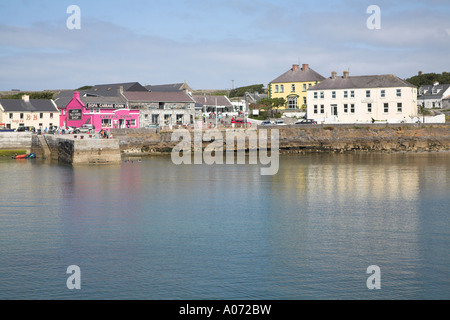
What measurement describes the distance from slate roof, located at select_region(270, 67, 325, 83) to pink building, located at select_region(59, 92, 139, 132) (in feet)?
101

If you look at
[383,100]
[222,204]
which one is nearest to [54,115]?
[383,100]

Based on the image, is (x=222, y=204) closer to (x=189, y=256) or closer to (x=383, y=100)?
(x=189, y=256)

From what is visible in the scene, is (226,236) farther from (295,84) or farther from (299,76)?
(299,76)

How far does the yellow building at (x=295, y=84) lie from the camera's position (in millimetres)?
100562

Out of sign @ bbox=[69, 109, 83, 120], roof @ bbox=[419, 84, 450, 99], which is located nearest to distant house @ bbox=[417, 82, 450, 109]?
roof @ bbox=[419, 84, 450, 99]

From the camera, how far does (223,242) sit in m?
25.9

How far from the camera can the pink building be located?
3221 inches

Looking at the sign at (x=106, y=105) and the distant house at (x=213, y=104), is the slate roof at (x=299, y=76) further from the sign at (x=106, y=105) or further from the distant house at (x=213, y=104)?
the sign at (x=106, y=105)

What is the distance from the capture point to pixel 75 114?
277 ft

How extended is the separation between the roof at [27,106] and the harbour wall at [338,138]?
20060mm

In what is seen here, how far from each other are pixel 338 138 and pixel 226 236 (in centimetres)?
5131

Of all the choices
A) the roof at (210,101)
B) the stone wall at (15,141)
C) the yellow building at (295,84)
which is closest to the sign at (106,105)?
the stone wall at (15,141)

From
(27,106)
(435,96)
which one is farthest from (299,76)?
(27,106)

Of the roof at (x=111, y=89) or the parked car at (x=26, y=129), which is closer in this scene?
the parked car at (x=26, y=129)
